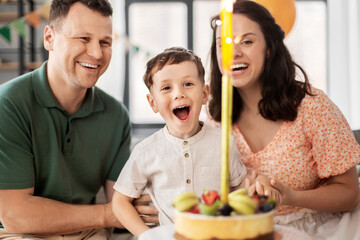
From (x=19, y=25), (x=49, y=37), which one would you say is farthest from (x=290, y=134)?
(x=19, y=25)

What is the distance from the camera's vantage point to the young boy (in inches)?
54.8

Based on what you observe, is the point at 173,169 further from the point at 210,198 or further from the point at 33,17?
the point at 33,17

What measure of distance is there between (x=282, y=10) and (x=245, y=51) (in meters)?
0.60

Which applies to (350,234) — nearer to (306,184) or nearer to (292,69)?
(306,184)

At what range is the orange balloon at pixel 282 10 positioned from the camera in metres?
1.99

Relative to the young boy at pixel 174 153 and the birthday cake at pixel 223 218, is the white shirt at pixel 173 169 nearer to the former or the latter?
the young boy at pixel 174 153

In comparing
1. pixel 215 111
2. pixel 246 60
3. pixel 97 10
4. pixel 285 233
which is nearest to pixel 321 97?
pixel 246 60

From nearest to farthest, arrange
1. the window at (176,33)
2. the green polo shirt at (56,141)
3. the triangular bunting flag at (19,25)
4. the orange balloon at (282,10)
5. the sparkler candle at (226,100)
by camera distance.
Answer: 1. the sparkler candle at (226,100)
2. the green polo shirt at (56,141)
3. the orange balloon at (282,10)
4. the triangular bunting flag at (19,25)
5. the window at (176,33)

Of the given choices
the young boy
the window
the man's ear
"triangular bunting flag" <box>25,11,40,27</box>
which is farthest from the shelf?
the young boy

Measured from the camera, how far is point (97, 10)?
1762 millimetres

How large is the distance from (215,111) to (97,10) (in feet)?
2.20

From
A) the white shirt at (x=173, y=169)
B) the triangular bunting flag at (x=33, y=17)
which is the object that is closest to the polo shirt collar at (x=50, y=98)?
the white shirt at (x=173, y=169)

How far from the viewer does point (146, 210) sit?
1417 millimetres

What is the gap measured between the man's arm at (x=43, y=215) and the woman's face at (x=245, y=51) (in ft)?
2.37
